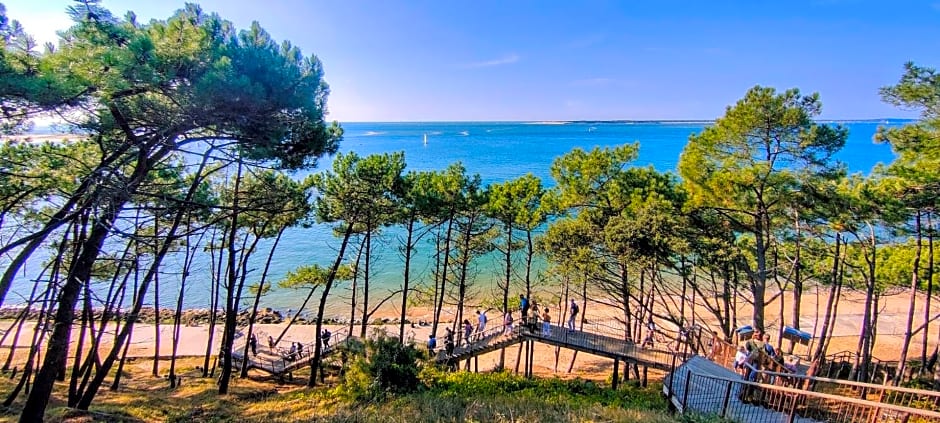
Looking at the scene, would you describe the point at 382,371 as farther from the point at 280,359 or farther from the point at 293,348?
the point at 280,359

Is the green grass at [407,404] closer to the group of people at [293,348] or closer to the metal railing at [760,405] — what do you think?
the metal railing at [760,405]

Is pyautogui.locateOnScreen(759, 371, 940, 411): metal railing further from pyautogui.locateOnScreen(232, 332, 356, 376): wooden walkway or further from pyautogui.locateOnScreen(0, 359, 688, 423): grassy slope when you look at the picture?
pyautogui.locateOnScreen(232, 332, 356, 376): wooden walkway

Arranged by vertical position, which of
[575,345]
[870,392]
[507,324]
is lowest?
[870,392]

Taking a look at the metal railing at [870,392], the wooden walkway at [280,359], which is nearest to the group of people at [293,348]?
the wooden walkway at [280,359]

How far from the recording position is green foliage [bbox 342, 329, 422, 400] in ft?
33.9

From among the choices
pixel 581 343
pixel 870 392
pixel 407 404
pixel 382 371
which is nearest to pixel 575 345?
pixel 581 343

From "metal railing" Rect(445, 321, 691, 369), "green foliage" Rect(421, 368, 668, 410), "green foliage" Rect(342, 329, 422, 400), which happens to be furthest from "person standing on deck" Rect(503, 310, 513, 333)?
"green foliage" Rect(342, 329, 422, 400)

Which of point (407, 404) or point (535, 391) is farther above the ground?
point (407, 404)

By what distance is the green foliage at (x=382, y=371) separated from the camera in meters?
10.3

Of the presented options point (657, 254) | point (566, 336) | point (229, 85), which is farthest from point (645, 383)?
point (229, 85)

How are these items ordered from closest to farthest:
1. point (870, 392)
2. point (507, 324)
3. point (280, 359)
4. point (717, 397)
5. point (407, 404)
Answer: point (407, 404) < point (717, 397) < point (870, 392) < point (507, 324) < point (280, 359)

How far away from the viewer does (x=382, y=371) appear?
1038cm

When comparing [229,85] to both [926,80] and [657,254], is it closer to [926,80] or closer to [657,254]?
[657,254]

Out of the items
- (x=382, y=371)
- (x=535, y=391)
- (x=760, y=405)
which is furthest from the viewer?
(x=535, y=391)
